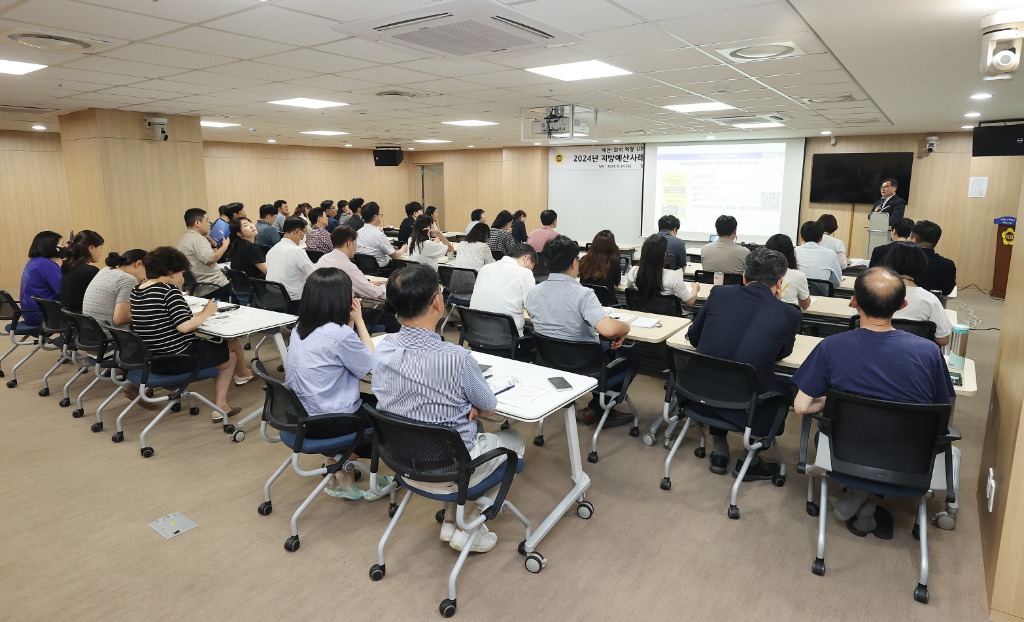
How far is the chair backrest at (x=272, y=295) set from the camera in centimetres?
554

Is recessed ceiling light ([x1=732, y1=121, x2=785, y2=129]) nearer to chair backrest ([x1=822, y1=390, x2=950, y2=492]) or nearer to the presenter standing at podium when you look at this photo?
the presenter standing at podium

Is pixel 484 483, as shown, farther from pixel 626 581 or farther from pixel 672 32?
pixel 672 32

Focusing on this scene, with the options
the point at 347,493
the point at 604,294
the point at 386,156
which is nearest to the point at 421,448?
the point at 347,493

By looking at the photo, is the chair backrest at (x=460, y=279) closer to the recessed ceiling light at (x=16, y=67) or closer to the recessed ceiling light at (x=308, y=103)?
the recessed ceiling light at (x=308, y=103)

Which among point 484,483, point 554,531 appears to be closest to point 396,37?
point 484,483

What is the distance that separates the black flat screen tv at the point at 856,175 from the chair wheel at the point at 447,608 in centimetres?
1080

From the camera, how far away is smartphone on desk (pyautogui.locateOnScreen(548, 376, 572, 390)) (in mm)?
2951

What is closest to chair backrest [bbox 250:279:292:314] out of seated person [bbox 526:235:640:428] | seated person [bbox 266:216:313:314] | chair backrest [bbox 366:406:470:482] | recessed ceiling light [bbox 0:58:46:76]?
seated person [bbox 266:216:313:314]

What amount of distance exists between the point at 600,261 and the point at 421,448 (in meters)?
3.11

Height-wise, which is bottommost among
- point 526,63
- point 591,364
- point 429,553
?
point 429,553

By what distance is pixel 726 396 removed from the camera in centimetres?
321

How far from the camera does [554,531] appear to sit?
3.08 m

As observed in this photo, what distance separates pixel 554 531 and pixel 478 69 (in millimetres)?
3714

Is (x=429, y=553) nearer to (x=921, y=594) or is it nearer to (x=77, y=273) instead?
(x=921, y=594)
